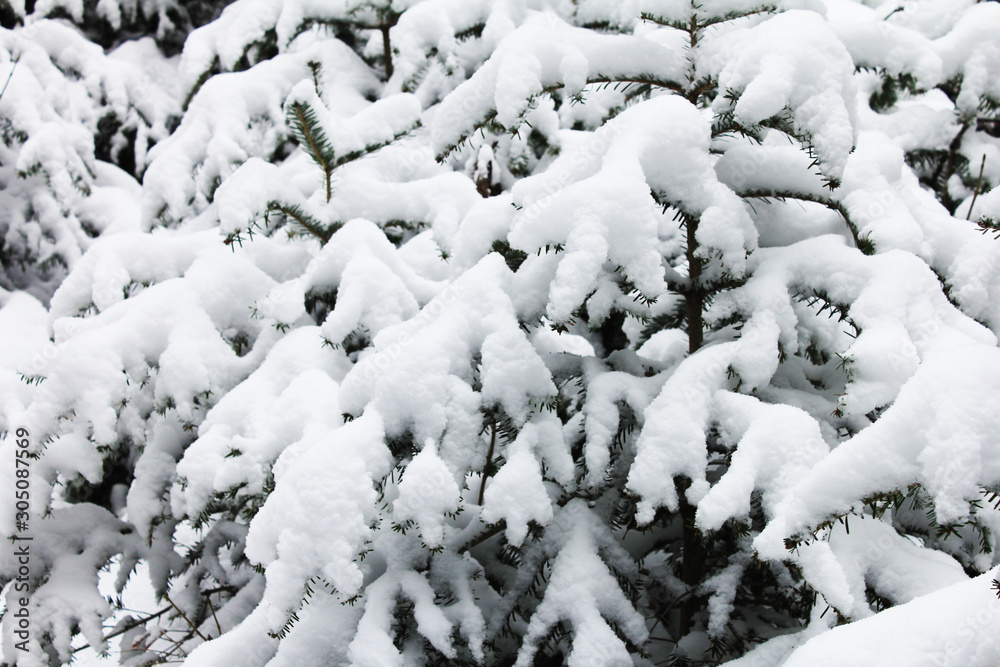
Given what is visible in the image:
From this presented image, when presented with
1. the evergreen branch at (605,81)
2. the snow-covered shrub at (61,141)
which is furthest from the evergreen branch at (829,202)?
the snow-covered shrub at (61,141)

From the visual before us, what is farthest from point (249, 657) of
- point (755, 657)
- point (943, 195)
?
point (943, 195)

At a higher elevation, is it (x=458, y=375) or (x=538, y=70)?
(x=538, y=70)

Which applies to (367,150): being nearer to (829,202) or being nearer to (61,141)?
(829,202)

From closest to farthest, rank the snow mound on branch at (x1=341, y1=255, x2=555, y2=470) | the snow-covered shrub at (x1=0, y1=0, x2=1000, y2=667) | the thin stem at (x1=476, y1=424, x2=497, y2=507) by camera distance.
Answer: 1. the snow-covered shrub at (x1=0, y1=0, x2=1000, y2=667)
2. the snow mound on branch at (x1=341, y1=255, x2=555, y2=470)
3. the thin stem at (x1=476, y1=424, x2=497, y2=507)

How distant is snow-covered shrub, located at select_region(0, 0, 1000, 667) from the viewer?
1.21 meters

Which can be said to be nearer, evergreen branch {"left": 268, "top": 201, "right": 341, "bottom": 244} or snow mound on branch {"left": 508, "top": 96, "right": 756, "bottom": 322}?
snow mound on branch {"left": 508, "top": 96, "right": 756, "bottom": 322}

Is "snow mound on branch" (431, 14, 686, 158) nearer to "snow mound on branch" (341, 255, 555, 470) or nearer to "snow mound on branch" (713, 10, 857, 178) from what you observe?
→ "snow mound on branch" (713, 10, 857, 178)

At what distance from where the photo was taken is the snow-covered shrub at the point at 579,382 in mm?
1209

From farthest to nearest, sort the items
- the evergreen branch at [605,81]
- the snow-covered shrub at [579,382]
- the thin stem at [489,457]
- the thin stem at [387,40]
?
the thin stem at [387,40] < the evergreen branch at [605,81] < the thin stem at [489,457] < the snow-covered shrub at [579,382]

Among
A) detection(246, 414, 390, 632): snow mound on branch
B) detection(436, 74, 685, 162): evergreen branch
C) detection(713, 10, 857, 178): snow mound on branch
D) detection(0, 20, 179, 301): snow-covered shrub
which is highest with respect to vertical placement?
detection(713, 10, 857, 178): snow mound on branch

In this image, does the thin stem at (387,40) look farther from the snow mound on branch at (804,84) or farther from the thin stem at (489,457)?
the thin stem at (489,457)

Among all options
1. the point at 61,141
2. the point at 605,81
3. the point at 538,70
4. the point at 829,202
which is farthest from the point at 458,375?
the point at 61,141

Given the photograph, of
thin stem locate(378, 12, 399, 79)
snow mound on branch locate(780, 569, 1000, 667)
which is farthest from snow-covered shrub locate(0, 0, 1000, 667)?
thin stem locate(378, 12, 399, 79)

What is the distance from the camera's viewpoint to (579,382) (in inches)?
66.1
